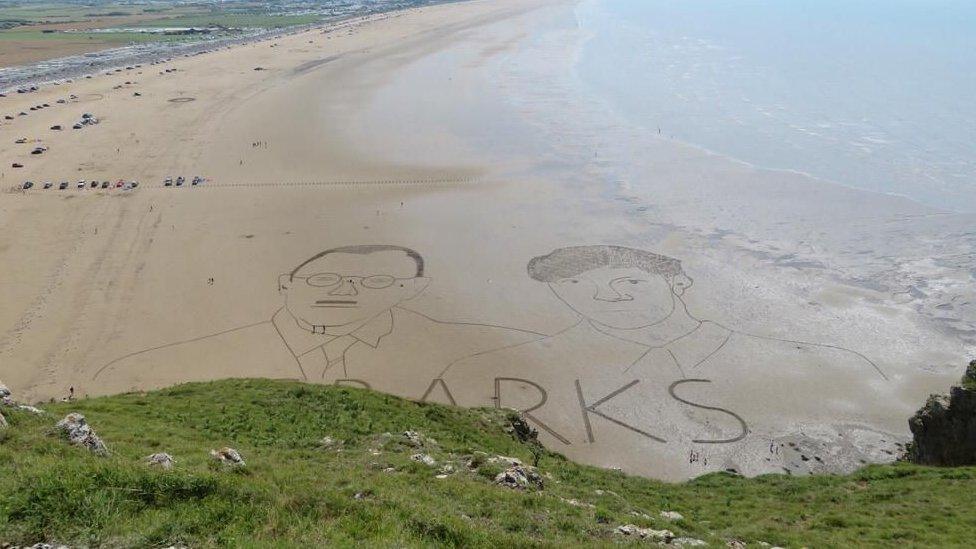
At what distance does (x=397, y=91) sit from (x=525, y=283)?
194ft

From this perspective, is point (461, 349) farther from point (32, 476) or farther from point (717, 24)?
point (717, 24)

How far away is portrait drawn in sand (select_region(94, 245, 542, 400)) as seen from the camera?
28531mm

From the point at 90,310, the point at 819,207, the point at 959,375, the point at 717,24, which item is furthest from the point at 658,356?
the point at 717,24

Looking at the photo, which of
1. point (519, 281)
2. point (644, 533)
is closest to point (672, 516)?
point (644, 533)

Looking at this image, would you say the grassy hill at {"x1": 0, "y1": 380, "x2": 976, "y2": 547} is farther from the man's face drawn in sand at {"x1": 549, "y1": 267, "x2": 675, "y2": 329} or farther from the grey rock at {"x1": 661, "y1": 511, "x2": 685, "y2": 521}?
the man's face drawn in sand at {"x1": 549, "y1": 267, "x2": 675, "y2": 329}

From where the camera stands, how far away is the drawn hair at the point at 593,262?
122ft

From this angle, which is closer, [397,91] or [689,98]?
[689,98]

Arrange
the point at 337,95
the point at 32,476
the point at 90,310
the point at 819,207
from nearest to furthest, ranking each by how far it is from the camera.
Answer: the point at 32,476 → the point at 90,310 → the point at 819,207 → the point at 337,95

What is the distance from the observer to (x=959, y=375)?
2772cm

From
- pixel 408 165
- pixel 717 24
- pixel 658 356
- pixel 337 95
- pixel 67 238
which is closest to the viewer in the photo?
pixel 658 356

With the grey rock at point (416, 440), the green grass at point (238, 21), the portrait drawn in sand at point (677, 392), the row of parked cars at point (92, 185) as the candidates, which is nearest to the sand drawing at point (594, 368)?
the portrait drawn in sand at point (677, 392)

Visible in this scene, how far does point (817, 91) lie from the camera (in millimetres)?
75812

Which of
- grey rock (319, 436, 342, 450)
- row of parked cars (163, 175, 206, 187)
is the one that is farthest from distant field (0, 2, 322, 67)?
grey rock (319, 436, 342, 450)

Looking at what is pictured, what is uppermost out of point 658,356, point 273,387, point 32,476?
point 32,476
